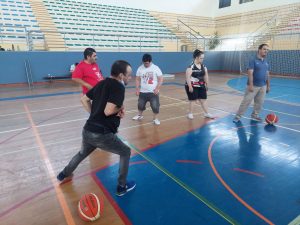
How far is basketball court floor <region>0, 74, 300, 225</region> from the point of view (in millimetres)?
2631

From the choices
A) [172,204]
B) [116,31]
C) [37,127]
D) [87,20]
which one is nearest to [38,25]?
[87,20]

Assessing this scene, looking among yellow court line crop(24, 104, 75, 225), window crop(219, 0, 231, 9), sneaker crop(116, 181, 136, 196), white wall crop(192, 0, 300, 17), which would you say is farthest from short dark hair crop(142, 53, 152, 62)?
window crop(219, 0, 231, 9)

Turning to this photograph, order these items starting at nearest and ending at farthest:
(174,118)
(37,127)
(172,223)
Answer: (172,223) → (37,127) → (174,118)

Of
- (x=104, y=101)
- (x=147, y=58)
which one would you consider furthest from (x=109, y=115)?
(x=147, y=58)

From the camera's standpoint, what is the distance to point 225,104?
7598 mm

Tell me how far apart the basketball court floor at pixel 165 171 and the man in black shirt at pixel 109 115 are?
0.47 metres

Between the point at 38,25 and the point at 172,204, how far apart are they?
15635 millimetres

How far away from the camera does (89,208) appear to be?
2.53m

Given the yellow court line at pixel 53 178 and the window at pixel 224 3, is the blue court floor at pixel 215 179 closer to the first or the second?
the yellow court line at pixel 53 178

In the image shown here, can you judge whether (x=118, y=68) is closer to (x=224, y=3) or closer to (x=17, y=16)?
(x=17, y=16)

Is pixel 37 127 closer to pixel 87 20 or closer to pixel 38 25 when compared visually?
pixel 38 25

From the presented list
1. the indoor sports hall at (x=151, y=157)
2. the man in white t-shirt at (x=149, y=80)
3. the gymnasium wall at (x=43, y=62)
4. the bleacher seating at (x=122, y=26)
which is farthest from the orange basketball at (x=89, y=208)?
the bleacher seating at (x=122, y=26)

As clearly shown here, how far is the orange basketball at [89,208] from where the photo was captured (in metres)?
2.50

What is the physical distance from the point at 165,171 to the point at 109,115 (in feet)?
4.66
